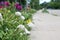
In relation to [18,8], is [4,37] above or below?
above

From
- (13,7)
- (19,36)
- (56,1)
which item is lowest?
(56,1)

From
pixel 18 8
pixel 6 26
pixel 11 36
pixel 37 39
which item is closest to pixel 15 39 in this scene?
pixel 11 36

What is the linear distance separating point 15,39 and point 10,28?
0.43 metres

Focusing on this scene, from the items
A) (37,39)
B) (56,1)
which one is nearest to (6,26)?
(37,39)

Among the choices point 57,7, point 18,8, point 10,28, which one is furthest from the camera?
point 57,7

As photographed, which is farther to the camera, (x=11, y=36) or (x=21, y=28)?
(x=21, y=28)

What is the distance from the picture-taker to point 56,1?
37062 millimetres

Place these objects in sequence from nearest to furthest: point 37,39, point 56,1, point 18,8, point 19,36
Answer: point 19,36
point 37,39
point 18,8
point 56,1

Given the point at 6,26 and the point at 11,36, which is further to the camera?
the point at 6,26

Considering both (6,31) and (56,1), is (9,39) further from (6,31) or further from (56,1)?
(56,1)

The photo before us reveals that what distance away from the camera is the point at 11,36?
Result: 3.28m

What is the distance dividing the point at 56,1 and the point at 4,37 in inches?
1348

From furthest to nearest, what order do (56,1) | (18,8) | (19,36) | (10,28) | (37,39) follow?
(56,1), (18,8), (37,39), (10,28), (19,36)

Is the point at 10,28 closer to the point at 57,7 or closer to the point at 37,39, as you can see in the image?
the point at 37,39
